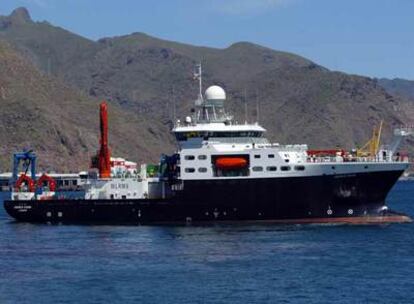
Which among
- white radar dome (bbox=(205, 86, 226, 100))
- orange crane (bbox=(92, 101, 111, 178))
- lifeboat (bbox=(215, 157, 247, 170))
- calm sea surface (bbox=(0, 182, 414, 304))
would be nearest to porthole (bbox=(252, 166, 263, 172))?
lifeboat (bbox=(215, 157, 247, 170))

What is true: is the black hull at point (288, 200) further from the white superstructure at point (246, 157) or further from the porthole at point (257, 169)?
the porthole at point (257, 169)

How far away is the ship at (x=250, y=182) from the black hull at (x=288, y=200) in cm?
7

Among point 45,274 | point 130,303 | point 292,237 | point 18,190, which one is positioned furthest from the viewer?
point 18,190

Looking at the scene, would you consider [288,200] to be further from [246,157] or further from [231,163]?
[231,163]

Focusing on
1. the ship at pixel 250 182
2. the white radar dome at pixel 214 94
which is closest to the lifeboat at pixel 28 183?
the ship at pixel 250 182

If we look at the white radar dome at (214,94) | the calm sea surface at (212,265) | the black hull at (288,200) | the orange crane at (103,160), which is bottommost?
the calm sea surface at (212,265)

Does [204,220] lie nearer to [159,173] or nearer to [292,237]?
[159,173]

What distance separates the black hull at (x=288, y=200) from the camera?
77188 mm

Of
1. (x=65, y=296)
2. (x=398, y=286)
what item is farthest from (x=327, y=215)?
(x=65, y=296)

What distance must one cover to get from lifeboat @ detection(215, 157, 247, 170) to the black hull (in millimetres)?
997

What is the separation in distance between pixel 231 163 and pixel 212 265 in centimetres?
2036

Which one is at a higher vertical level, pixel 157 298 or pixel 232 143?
pixel 232 143

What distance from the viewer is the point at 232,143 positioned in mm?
79625

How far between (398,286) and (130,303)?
42.0 ft
